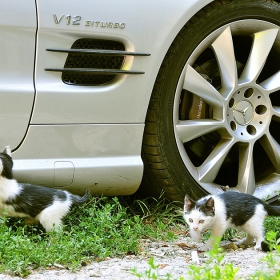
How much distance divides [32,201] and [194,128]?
1344 millimetres

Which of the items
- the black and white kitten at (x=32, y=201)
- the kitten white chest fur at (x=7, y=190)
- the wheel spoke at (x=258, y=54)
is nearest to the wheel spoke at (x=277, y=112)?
the wheel spoke at (x=258, y=54)

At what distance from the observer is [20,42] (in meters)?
4.57

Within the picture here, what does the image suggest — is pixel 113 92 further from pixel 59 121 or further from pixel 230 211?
pixel 230 211

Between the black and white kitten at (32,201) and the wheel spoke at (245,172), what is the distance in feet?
4.91

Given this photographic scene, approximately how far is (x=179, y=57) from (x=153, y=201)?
1.09 m

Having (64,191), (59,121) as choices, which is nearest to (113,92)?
(59,121)

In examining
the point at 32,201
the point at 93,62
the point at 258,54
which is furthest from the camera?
the point at 258,54

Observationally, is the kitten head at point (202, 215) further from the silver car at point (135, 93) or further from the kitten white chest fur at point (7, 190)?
the kitten white chest fur at point (7, 190)

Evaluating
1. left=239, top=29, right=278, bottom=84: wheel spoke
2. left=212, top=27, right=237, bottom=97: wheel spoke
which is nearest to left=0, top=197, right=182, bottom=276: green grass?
left=212, top=27, right=237, bottom=97: wheel spoke

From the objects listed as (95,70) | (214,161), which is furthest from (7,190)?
(214,161)

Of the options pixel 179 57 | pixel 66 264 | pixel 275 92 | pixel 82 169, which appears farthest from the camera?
pixel 275 92

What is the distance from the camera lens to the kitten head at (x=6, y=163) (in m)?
4.57

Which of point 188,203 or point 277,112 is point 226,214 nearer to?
point 188,203

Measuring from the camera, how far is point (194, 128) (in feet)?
17.6
